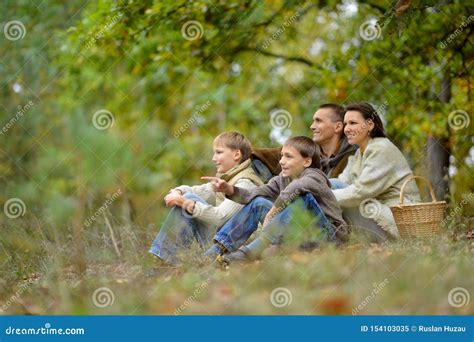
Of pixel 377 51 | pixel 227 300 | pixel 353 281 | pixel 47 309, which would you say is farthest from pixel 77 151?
pixel 377 51

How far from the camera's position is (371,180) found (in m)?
5.39

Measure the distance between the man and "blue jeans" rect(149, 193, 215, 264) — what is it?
1.69 ft

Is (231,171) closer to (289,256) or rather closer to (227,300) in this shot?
(289,256)

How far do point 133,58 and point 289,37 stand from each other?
182cm

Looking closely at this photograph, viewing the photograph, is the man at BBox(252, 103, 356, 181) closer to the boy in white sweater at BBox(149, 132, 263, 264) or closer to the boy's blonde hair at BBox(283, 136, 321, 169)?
the boy in white sweater at BBox(149, 132, 263, 264)

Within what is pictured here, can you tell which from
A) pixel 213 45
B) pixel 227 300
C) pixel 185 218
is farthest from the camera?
pixel 213 45

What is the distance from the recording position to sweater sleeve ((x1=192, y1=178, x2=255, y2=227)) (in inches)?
211

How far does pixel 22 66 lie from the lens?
949 cm
